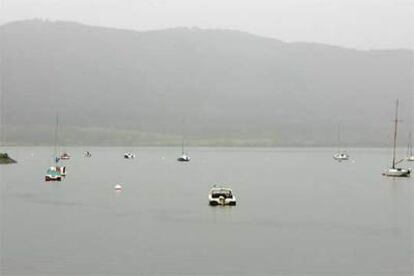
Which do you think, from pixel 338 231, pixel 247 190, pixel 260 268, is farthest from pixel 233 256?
pixel 247 190

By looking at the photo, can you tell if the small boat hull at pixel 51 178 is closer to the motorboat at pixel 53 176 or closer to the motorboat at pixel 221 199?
the motorboat at pixel 53 176

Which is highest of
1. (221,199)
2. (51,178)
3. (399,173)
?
(399,173)

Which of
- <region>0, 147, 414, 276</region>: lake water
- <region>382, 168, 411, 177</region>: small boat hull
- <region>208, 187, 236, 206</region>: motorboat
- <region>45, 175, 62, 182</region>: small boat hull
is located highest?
<region>382, 168, 411, 177</region>: small boat hull

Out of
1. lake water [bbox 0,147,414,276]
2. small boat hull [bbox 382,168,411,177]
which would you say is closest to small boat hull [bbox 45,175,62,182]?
lake water [bbox 0,147,414,276]

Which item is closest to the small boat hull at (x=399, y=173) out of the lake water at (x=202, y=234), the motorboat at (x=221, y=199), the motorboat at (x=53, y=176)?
the lake water at (x=202, y=234)

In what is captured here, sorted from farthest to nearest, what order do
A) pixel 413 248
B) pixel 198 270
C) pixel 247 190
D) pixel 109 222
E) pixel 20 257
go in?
pixel 247 190, pixel 109 222, pixel 413 248, pixel 20 257, pixel 198 270

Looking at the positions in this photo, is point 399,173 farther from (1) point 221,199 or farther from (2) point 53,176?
(1) point 221,199

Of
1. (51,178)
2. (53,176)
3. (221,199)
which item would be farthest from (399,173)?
(221,199)

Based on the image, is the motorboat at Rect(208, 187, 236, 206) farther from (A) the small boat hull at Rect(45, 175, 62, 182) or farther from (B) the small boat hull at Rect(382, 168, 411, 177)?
(B) the small boat hull at Rect(382, 168, 411, 177)

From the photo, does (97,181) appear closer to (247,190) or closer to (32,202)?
(247,190)

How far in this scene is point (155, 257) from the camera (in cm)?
5722

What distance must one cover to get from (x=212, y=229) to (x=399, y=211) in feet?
109

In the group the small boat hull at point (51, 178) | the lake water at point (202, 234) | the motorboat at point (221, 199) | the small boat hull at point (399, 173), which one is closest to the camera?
the lake water at point (202, 234)

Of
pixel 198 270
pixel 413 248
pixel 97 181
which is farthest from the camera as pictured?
pixel 97 181
